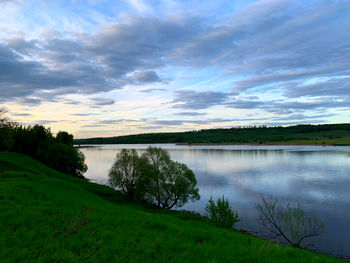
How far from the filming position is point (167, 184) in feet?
112

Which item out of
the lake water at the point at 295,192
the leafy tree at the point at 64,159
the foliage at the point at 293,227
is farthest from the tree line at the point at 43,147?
the foliage at the point at 293,227

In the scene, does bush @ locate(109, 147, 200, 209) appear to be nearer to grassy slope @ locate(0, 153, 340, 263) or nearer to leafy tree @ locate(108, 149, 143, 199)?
leafy tree @ locate(108, 149, 143, 199)

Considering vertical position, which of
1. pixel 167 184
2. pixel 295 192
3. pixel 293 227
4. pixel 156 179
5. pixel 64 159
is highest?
pixel 64 159

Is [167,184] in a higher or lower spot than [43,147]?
lower

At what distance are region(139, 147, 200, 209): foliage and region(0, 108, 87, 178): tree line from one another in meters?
28.7

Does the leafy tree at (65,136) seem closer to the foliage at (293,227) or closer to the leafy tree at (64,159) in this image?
the leafy tree at (64,159)

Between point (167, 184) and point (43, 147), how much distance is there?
48925 mm

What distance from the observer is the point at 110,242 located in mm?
7848

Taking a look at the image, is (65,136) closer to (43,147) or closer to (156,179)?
(43,147)

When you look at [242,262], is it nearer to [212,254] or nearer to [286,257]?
[212,254]

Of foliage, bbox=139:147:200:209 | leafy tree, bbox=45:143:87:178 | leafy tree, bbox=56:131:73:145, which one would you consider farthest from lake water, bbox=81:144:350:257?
leafy tree, bbox=56:131:73:145

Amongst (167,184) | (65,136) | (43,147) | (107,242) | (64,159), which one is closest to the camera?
(107,242)

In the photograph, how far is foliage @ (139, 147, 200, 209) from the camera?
33406 millimetres

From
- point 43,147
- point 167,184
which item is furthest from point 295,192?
point 43,147
